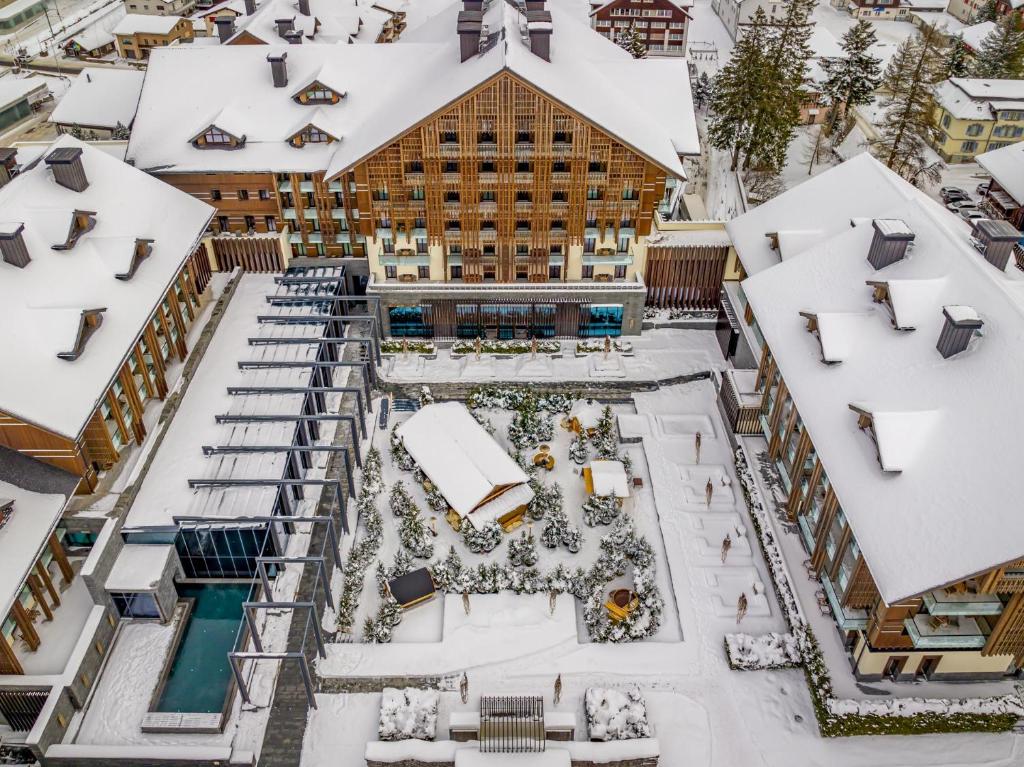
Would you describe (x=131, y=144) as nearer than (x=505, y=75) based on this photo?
No

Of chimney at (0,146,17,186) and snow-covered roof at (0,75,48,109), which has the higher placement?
chimney at (0,146,17,186)

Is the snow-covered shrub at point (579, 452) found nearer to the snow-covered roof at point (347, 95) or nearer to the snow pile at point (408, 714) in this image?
the snow pile at point (408, 714)

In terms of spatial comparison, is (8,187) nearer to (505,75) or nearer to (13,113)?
(505,75)

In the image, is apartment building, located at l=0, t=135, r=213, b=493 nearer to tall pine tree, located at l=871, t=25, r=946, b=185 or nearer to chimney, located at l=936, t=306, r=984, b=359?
chimney, located at l=936, t=306, r=984, b=359

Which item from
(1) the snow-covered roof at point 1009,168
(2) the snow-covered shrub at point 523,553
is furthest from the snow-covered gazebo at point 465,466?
(1) the snow-covered roof at point 1009,168

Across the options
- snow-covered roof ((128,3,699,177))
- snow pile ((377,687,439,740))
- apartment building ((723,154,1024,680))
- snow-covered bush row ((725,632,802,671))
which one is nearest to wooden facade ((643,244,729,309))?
snow-covered roof ((128,3,699,177))

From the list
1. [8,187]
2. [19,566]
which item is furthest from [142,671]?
[8,187]

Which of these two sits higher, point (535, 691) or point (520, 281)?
point (520, 281)
